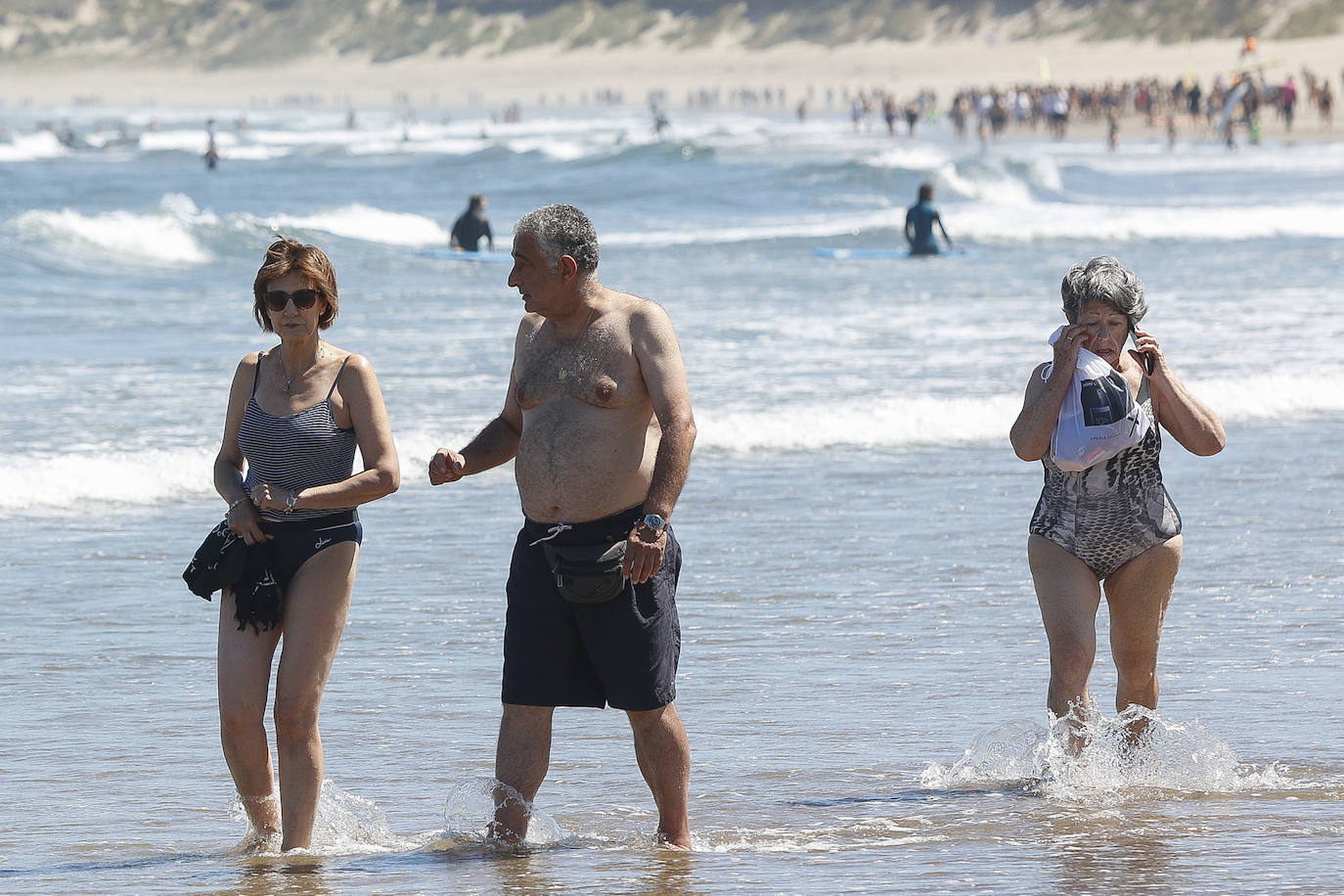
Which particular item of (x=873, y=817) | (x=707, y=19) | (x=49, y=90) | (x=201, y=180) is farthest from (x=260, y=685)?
(x=49, y=90)

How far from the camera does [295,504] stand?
4594mm

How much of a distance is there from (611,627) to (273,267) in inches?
45.6

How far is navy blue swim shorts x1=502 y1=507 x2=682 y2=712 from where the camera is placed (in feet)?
15.0

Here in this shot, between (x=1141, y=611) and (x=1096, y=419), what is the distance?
0.54m

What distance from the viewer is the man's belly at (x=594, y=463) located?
458 cm

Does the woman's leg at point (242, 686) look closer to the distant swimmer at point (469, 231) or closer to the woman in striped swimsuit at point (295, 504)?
the woman in striped swimsuit at point (295, 504)

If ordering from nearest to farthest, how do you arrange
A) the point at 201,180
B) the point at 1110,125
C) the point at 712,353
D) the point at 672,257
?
the point at 712,353 → the point at 672,257 → the point at 201,180 → the point at 1110,125

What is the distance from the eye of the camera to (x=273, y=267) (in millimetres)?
4668

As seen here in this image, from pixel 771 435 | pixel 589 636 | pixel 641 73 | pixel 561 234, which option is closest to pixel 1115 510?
pixel 589 636

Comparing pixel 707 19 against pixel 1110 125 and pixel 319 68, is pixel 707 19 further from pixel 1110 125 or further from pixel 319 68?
pixel 1110 125

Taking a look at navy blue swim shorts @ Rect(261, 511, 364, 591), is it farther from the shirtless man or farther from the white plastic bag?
the white plastic bag

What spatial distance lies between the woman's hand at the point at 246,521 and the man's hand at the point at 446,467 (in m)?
0.42

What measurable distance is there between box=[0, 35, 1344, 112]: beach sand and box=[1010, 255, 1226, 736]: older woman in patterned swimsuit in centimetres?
8183

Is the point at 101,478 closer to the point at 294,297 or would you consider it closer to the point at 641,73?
the point at 294,297
